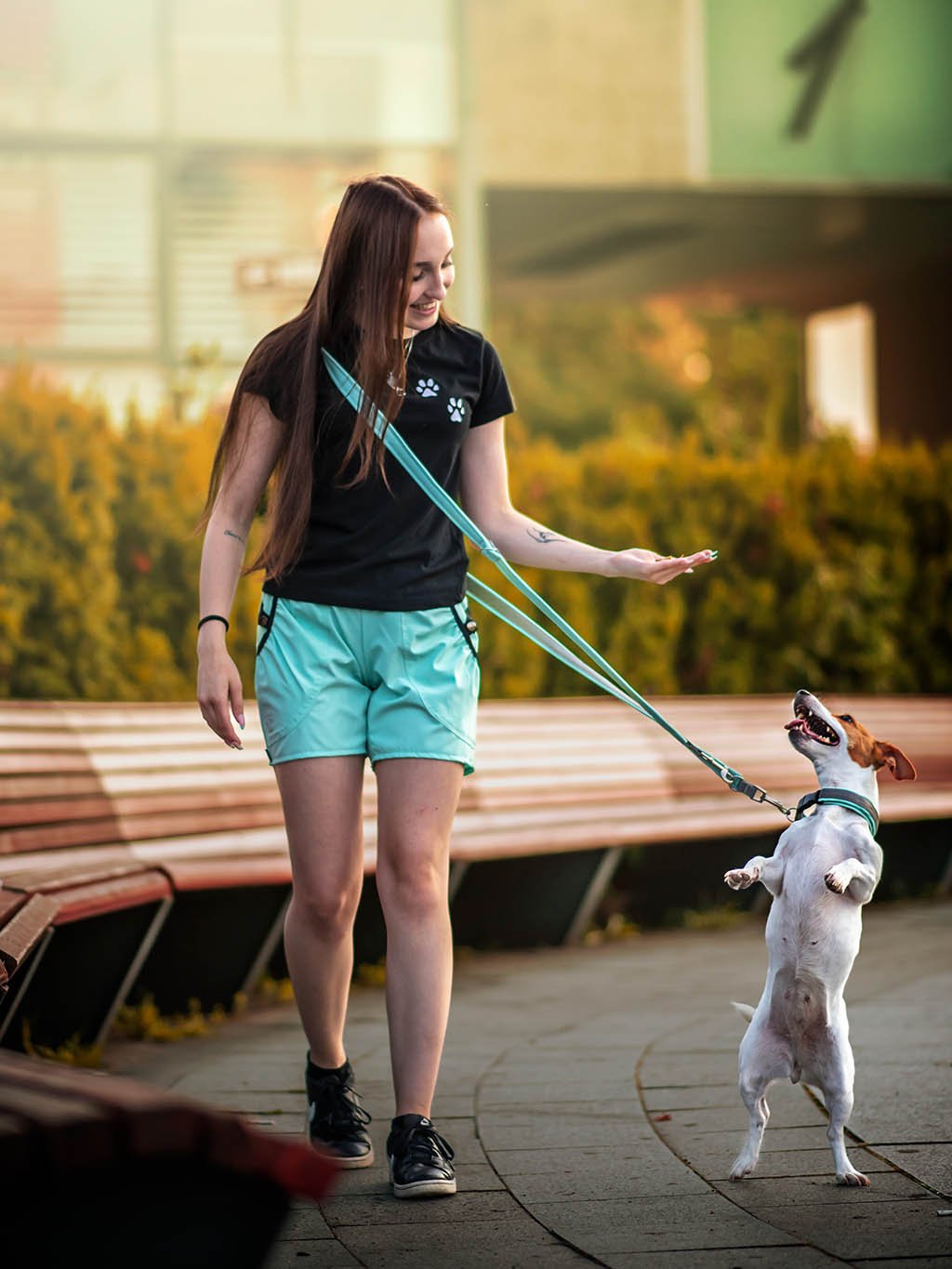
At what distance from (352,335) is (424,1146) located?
5.09 ft

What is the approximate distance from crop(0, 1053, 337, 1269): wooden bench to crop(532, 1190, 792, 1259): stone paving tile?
3.91 ft

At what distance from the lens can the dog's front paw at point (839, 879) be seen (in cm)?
329

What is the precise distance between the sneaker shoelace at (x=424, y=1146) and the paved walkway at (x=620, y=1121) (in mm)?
79

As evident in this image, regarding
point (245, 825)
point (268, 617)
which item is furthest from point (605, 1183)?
point (245, 825)

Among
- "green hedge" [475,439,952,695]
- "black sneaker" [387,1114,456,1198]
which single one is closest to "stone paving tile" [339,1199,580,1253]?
"black sneaker" [387,1114,456,1198]

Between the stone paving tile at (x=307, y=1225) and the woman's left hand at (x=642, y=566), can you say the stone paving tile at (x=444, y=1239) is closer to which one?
the stone paving tile at (x=307, y=1225)

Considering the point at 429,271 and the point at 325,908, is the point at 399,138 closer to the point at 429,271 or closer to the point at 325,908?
the point at 429,271

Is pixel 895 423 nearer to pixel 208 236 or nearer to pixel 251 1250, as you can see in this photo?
pixel 208 236

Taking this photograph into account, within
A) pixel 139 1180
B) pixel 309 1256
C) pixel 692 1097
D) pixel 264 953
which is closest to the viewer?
pixel 139 1180

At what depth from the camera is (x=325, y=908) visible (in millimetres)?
3656

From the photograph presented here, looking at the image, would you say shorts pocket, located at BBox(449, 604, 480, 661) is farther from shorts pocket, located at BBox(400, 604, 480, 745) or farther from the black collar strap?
the black collar strap

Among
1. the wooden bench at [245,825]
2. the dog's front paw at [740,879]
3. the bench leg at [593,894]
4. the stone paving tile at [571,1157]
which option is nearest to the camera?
the dog's front paw at [740,879]

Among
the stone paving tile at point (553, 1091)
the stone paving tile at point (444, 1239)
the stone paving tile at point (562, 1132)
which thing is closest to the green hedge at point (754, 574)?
the stone paving tile at point (553, 1091)

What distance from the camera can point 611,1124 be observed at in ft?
13.3
